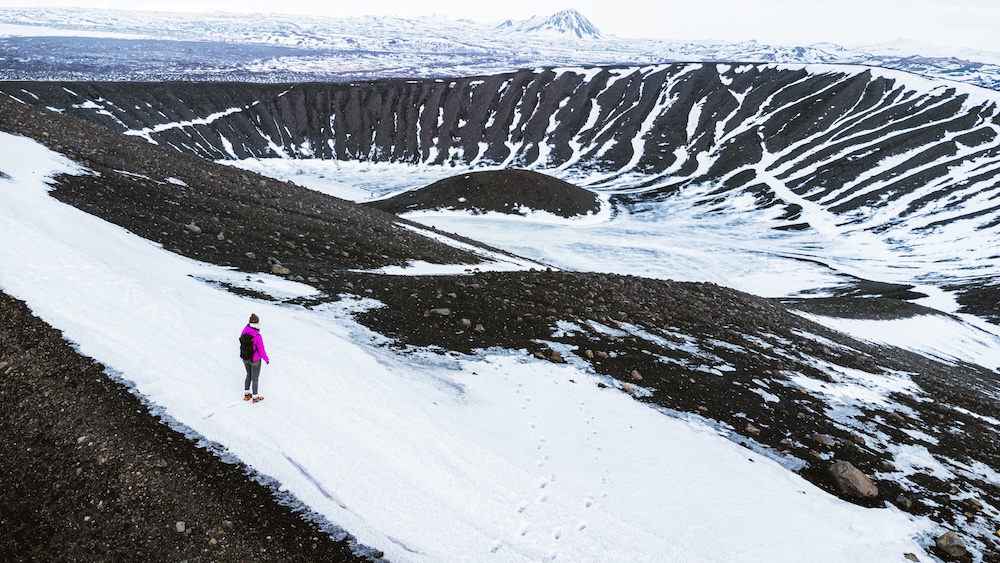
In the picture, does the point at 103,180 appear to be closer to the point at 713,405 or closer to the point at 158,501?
Result: the point at 158,501

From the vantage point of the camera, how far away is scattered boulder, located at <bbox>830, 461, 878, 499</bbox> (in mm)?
11211

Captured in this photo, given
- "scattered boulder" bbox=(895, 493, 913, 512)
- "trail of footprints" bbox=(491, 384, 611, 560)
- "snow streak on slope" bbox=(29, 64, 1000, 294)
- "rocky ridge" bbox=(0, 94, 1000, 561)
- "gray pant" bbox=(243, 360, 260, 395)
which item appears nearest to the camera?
"trail of footprints" bbox=(491, 384, 611, 560)

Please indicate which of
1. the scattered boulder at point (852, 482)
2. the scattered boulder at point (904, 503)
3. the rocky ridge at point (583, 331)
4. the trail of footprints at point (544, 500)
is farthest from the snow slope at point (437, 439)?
the rocky ridge at point (583, 331)

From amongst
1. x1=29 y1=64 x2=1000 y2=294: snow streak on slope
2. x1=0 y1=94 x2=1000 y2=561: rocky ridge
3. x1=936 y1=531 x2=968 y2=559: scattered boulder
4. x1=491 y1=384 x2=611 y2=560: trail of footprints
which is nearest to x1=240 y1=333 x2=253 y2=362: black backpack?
x1=0 y1=94 x2=1000 y2=561: rocky ridge

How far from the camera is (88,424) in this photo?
864cm

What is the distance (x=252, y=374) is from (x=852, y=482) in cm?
1249

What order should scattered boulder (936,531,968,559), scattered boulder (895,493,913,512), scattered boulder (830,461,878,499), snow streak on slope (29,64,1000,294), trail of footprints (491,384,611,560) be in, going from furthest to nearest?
snow streak on slope (29,64,1000,294), scattered boulder (830,461,878,499), scattered boulder (895,493,913,512), scattered boulder (936,531,968,559), trail of footprints (491,384,611,560)

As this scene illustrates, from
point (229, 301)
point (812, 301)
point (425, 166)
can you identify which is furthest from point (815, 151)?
point (229, 301)

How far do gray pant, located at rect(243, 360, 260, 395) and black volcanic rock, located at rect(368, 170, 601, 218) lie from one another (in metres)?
73.5

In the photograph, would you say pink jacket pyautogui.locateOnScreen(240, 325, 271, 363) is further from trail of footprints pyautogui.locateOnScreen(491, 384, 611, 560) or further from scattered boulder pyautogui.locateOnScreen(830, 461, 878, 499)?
scattered boulder pyautogui.locateOnScreen(830, 461, 878, 499)

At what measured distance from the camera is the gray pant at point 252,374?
1004 cm

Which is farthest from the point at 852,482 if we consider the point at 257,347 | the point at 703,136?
the point at 703,136

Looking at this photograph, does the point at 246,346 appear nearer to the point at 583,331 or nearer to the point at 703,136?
the point at 583,331

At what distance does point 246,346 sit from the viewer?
9883 millimetres
